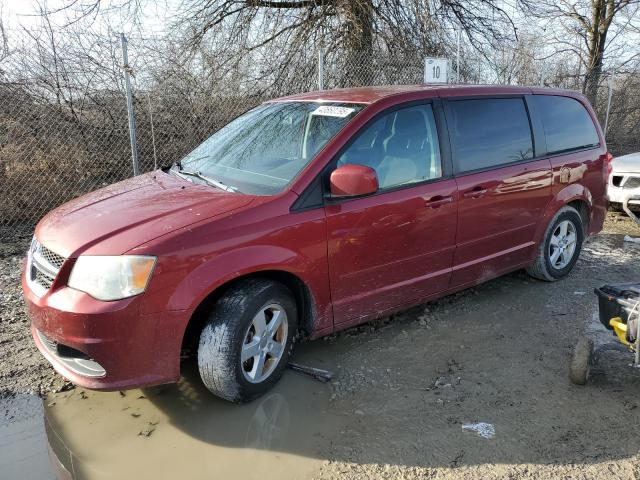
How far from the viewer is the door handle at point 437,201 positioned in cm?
369

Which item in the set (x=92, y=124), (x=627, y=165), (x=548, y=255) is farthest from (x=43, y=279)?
(x=627, y=165)

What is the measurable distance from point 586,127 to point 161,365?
446 centimetres

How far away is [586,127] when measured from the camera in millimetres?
5090

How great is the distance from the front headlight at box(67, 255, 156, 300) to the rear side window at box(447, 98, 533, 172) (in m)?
2.40

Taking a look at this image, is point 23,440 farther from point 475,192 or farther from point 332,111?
point 475,192

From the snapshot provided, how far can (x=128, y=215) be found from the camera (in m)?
2.98

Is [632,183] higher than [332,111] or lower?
lower

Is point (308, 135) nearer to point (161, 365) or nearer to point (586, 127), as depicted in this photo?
point (161, 365)

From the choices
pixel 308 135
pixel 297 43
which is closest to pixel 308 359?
pixel 308 135

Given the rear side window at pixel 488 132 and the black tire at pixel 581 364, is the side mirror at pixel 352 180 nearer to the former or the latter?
the rear side window at pixel 488 132

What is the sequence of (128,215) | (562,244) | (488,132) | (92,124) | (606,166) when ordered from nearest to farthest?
(128,215)
(488,132)
(562,244)
(606,166)
(92,124)

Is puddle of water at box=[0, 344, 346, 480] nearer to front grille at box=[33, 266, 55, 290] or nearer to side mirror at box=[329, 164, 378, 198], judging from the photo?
front grille at box=[33, 266, 55, 290]

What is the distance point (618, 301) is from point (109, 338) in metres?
2.87

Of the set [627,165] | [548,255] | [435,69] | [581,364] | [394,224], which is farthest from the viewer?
[435,69]
